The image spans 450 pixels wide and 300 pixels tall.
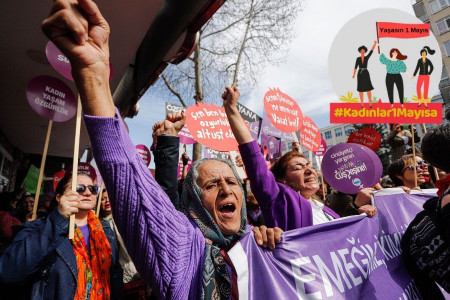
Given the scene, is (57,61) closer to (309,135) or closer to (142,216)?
(142,216)

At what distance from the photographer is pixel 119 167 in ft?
2.30

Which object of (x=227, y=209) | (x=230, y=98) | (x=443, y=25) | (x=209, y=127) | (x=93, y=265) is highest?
(x=443, y=25)

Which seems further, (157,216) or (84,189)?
(84,189)

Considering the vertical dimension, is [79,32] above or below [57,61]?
below

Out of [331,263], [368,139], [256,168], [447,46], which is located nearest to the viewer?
[331,263]

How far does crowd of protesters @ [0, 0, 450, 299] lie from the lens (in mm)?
681

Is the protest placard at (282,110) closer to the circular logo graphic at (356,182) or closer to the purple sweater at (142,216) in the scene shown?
the circular logo graphic at (356,182)

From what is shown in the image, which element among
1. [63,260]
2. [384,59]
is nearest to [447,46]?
[384,59]

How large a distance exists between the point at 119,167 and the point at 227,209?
0.76m

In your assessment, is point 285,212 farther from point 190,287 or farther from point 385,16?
point 385,16

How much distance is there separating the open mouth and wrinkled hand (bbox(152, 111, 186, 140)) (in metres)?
0.44

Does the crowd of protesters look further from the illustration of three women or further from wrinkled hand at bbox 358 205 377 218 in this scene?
the illustration of three women

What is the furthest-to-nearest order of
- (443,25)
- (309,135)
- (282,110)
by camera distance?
1. (443,25)
2. (309,135)
3. (282,110)

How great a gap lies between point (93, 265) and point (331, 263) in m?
1.42
